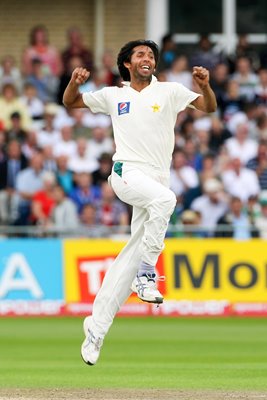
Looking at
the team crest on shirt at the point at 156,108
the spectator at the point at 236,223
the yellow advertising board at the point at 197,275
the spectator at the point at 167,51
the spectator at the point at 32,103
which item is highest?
the team crest on shirt at the point at 156,108

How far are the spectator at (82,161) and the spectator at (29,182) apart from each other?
1.86 ft

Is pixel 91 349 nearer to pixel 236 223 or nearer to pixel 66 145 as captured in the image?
pixel 236 223

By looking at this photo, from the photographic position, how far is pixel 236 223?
18.3m

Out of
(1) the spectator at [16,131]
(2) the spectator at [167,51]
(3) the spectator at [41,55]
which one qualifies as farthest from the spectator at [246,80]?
(1) the spectator at [16,131]

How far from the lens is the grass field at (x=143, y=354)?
10.3 metres

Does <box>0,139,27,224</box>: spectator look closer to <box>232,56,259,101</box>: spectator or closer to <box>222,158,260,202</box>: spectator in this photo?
<box>222,158,260,202</box>: spectator

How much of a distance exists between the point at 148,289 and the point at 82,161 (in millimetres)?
10139

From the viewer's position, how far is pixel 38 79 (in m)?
20.9

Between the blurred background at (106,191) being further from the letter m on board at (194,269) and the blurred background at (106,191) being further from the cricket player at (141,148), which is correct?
the cricket player at (141,148)

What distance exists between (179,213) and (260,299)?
1.75 metres

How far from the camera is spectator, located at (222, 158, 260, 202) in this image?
18.9 m

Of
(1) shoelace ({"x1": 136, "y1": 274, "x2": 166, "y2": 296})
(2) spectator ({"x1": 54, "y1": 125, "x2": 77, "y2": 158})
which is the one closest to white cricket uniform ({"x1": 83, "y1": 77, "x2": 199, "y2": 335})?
(1) shoelace ({"x1": 136, "y1": 274, "x2": 166, "y2": 296})

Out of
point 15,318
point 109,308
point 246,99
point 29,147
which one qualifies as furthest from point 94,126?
point 109,308

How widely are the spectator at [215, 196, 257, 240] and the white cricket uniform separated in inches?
329
